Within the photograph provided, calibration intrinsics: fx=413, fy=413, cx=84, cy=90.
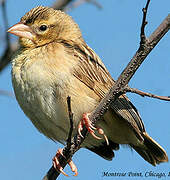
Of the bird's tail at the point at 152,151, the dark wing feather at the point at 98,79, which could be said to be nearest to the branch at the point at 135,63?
the dark wing feather at the point at 98,79

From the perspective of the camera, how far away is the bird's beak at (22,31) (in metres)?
4.83

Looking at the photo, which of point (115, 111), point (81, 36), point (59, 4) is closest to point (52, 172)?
point (115, 111)

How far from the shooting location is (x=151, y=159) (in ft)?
16.2

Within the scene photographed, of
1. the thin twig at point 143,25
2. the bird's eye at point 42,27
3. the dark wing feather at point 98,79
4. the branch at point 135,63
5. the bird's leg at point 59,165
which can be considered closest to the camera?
the thin twig at point 143,25

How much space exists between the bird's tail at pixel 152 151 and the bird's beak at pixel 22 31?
5.78ft

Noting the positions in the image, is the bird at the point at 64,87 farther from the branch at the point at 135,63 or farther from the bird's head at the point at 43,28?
the branch at the point at 135,63

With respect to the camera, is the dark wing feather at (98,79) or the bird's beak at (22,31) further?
the bird's beak at (22,31)

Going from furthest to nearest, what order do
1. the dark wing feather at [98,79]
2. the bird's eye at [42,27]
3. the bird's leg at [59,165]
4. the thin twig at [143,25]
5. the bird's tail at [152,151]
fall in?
the bird's eye at [42,27] → the bird's tail at [152,151] → the dark wing feather at [98,79] → the bird's leg at [59,165] → the thin twig at [143,25]

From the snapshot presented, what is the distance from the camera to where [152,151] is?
4.88 meters

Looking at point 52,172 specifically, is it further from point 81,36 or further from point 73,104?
point 81,36

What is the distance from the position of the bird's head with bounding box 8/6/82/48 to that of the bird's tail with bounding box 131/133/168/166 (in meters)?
1.53

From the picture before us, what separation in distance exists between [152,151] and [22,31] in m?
2.09

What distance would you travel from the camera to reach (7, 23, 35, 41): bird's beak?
4.83 m

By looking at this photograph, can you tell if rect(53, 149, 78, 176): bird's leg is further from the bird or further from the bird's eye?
the bird's eye
